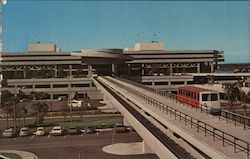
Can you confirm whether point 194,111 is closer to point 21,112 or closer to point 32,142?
point 32,142

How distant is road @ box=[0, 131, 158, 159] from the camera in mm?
24270

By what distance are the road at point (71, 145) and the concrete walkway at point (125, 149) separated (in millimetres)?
560

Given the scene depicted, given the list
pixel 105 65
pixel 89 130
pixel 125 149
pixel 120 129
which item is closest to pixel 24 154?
pixel 125 149

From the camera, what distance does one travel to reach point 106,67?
8306 centimetres

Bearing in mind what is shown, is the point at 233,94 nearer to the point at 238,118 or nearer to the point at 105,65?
the point at 105,65

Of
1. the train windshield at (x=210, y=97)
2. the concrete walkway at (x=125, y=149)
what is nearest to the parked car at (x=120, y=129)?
the concrete walkway at (x=125, y=149)

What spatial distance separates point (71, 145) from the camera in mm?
27359

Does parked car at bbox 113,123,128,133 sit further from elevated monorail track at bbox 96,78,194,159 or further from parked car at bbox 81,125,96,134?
elevated monorail track at bbox 96,78,194,159

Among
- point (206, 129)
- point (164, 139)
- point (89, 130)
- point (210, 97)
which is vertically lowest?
point (89, 130)

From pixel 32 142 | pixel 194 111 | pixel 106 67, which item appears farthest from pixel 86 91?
pixel 194 111

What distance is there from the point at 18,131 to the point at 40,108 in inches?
241

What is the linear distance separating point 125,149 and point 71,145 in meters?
4.40

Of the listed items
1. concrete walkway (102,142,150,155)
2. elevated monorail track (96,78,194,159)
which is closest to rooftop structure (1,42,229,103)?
concrete walkway (102,142,150,155)

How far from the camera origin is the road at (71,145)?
24270mm
